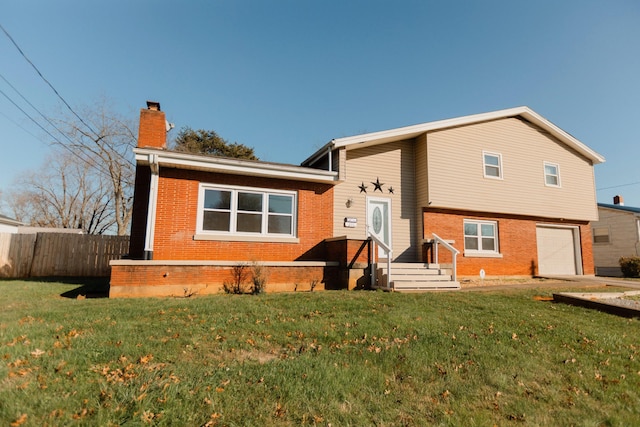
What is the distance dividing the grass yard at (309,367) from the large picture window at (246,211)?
4245 mm

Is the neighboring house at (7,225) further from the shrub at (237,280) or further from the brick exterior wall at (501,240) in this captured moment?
the brick exterior wall at (501,240)

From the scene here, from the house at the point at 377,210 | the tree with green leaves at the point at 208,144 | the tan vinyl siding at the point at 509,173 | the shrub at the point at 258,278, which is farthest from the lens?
the tree with green leaves at the point at 208,144

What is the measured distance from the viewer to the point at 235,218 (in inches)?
427

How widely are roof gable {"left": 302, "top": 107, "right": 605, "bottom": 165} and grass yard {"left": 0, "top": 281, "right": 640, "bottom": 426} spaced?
7167 millimetres

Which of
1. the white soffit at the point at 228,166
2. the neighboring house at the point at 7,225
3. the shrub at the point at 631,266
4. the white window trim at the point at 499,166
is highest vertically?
the white window trim at the point at 499,166

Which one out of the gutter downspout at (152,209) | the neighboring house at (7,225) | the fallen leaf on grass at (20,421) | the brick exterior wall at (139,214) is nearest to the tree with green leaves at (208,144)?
the neighboring house at (7,225)

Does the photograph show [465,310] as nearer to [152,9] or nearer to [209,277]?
[209,277]

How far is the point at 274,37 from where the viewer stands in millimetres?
14578

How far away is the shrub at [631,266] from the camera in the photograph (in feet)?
57.7

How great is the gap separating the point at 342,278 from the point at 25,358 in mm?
7698

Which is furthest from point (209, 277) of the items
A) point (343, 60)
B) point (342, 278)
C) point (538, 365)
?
point (343, 60)

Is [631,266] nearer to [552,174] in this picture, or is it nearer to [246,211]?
[552,174]

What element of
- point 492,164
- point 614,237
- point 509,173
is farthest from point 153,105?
point 614,237

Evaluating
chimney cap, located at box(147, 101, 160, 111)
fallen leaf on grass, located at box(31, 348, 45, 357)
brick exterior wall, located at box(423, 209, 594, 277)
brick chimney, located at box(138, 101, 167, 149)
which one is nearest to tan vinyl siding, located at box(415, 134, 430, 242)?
brick exterior wall, located at box(423, 209, 594, 277)
